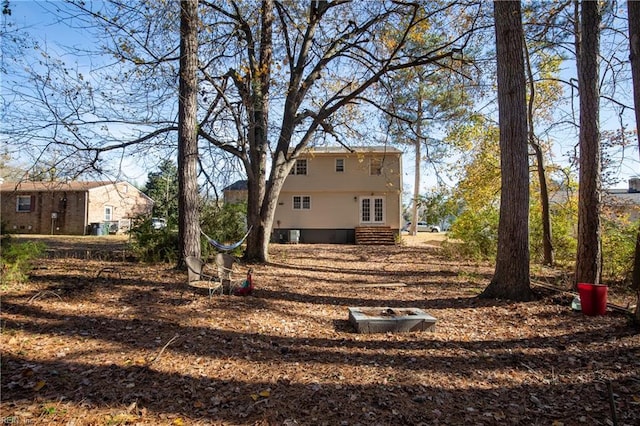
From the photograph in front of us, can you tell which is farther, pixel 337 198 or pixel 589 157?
pixel 337 198

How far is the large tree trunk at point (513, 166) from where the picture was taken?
622 cm

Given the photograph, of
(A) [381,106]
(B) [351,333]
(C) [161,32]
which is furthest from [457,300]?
(C) [161,32]

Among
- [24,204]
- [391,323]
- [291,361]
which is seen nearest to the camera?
[291,361]

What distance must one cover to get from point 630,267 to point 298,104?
9225 millimetres

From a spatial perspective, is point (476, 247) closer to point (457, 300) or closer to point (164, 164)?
point (457, 300)

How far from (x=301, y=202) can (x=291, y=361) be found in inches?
684

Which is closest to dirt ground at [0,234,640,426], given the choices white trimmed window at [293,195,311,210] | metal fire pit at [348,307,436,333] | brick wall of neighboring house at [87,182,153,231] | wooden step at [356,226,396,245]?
metal fire pit at [348,307,436,333]

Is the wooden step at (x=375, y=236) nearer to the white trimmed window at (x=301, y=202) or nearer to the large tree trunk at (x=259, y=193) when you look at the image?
the white trimmed window at (x=301, y=202)

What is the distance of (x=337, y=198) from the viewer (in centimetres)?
2081

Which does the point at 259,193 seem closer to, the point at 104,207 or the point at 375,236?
the point at 375,236

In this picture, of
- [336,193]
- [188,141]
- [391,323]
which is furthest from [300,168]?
[391,323]

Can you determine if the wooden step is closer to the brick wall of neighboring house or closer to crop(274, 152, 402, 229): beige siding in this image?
crop(274, 152, 402, 229): beige siding

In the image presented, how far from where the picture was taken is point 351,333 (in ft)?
15.3

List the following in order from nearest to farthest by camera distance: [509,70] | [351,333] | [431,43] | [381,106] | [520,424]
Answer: [520,424] < [351,333] < [509,70] < [431,43] < [381,106]
